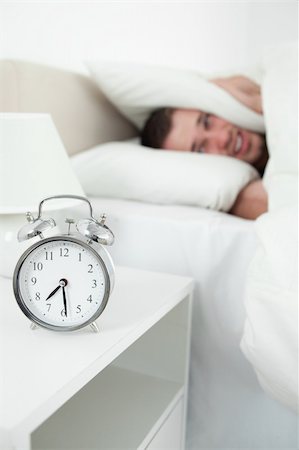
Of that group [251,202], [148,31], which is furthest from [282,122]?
[148,31]

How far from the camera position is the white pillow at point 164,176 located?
1.12 metres

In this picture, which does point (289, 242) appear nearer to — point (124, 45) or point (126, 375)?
point (126, 375)

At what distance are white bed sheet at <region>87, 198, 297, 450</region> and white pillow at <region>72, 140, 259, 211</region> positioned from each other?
0.23 feet

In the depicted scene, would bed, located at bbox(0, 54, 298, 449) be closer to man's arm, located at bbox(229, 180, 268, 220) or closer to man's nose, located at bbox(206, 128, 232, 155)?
man's arm, located at bbox(229, 180, 268, 220)

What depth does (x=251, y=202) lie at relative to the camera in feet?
3.78

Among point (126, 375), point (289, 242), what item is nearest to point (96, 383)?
point (126, 375)

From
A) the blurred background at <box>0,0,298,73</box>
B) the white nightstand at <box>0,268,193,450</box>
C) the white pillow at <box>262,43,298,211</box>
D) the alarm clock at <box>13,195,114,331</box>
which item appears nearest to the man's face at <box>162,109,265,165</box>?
the white pillow at <box>262,43,298,211</box>

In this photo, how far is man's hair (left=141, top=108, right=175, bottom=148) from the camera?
4.37 feet

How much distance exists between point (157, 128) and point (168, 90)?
0.11 metres

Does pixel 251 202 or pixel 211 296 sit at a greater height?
pixel 251 202

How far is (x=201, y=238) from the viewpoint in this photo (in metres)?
1.00

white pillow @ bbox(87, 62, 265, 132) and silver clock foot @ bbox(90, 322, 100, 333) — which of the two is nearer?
silver clock foot @ bbox(90, 322, 100, 333)

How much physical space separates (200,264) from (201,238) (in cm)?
5

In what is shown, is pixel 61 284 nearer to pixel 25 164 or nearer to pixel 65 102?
pixel 25 164
